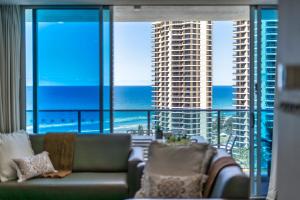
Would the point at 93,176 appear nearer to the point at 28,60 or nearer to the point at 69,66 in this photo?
the point at 69,66

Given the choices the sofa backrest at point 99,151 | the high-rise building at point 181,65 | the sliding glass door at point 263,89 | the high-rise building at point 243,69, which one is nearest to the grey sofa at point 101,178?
the sofa backrest at point 99,151

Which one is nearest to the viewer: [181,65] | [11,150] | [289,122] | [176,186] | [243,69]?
[289,122]

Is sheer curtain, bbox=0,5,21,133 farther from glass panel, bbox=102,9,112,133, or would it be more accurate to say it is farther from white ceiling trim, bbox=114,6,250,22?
white ceiling trim, bbox=114,6,250,22

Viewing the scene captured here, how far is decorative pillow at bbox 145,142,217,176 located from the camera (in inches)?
132

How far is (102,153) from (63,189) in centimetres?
→ 79

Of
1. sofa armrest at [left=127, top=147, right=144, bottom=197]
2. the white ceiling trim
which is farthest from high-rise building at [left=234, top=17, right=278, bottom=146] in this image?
sofa armrest at [left=127, top=147, right=144, bottom=197]

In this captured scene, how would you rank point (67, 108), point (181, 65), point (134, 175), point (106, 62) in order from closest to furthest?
point (134, 175), point (106, 62), point (67, 108), point (181, 65)

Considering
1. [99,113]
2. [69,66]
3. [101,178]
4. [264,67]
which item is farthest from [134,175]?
[264,67]

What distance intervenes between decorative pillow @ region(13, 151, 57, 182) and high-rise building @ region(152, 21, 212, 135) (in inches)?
128

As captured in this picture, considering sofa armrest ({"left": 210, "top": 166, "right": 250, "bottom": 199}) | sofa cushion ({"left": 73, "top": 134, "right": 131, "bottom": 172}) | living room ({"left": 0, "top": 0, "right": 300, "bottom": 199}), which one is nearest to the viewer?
sofa armrest ({"left": 210, "top": 166, "right": 250, "bottom": 199})

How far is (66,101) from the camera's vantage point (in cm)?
506

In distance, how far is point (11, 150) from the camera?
13.9 ft

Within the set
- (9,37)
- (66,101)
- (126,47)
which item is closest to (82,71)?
(66,101)

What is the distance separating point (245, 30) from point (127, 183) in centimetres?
273
